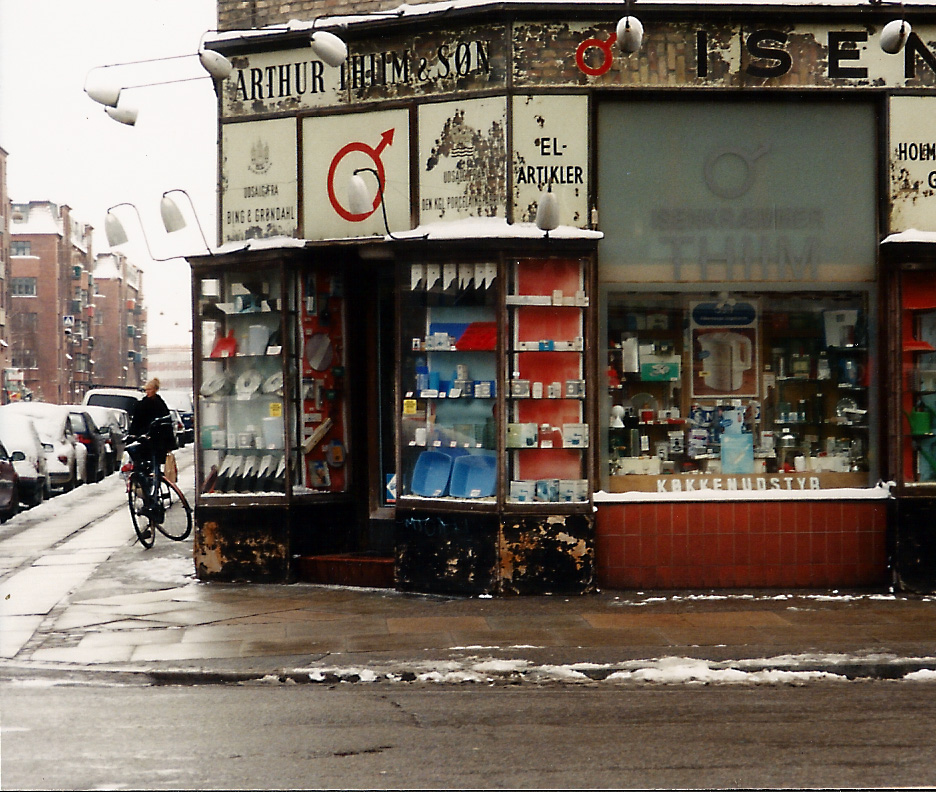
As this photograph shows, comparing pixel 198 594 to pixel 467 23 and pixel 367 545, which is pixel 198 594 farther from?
pixel 467 23

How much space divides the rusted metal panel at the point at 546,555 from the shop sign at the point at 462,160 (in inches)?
110

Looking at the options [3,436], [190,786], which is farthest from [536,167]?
[3,436]

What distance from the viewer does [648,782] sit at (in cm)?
534

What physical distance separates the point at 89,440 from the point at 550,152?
19.8 meters

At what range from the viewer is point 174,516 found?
50.3 ft

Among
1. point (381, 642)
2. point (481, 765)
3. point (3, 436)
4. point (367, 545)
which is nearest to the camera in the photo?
point (481, 765)

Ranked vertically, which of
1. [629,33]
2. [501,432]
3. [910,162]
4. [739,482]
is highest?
[629,33]

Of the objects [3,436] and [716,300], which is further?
[3,436]

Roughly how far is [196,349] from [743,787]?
333 inches

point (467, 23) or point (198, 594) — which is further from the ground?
point (467, 23)

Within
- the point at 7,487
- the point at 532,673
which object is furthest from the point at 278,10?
the point at 7,487

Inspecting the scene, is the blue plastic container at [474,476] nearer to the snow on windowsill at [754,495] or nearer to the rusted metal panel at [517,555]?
the rusted metal panel at [517,555]

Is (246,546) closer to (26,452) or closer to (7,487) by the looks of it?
(7,487)

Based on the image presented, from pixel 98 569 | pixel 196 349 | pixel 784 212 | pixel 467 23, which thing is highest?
pixel 467 23
